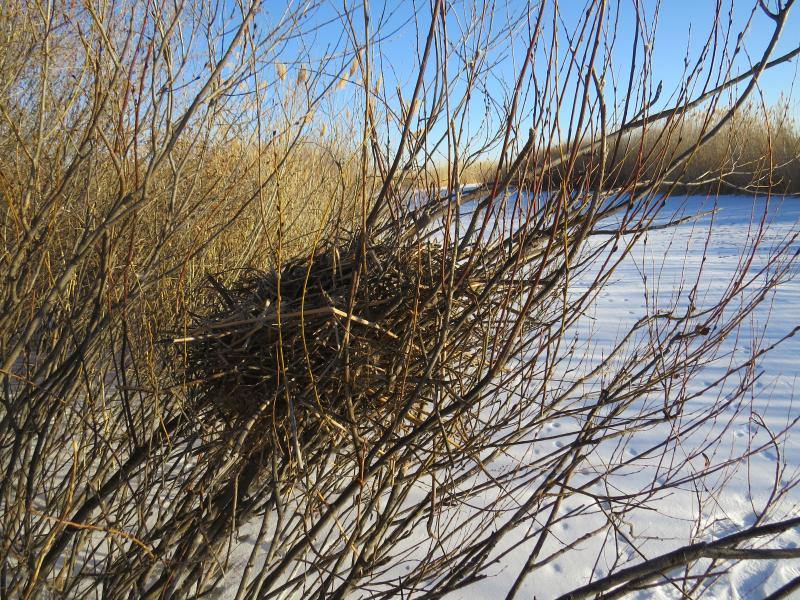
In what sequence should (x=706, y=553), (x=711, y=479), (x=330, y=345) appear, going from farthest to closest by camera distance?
(x=711, y=479), (x=330, y=345), (x=706, y=553)

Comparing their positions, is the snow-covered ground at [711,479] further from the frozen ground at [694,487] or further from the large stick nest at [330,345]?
the large stick nest at [330,345]

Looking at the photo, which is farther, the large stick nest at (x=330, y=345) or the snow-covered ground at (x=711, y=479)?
the snow-covered ground at (x=711, y=479)

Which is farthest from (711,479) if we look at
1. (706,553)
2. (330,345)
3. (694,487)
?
(330,345)

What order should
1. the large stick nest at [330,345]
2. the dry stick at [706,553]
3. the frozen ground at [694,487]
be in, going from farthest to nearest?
the frozen ground at [694,487], the large stick nest at [330,345], the dry stick at [706,553]

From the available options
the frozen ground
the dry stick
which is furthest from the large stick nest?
the dry stick

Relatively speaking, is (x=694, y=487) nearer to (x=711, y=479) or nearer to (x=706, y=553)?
(x=711, y=479)

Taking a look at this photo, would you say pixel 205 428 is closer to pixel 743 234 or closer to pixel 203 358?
pixel 203 358

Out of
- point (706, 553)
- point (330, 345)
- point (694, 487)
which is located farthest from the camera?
point (694, 487)

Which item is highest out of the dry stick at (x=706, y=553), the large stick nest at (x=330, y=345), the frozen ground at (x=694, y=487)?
the large stick nest at (x=330, y=345)

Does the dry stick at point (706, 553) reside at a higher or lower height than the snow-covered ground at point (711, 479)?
higher

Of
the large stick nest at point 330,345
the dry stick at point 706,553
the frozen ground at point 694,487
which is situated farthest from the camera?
the frozen ground at point 694,487

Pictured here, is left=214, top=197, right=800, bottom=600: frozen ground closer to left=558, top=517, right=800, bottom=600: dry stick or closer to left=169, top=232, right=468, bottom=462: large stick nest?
left=558, top=517, right=800, bottom=600: dry stick

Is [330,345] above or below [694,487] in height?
above

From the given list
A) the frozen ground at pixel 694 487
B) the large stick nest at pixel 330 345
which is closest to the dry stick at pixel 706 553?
the frozen ground at pixel 694 487
